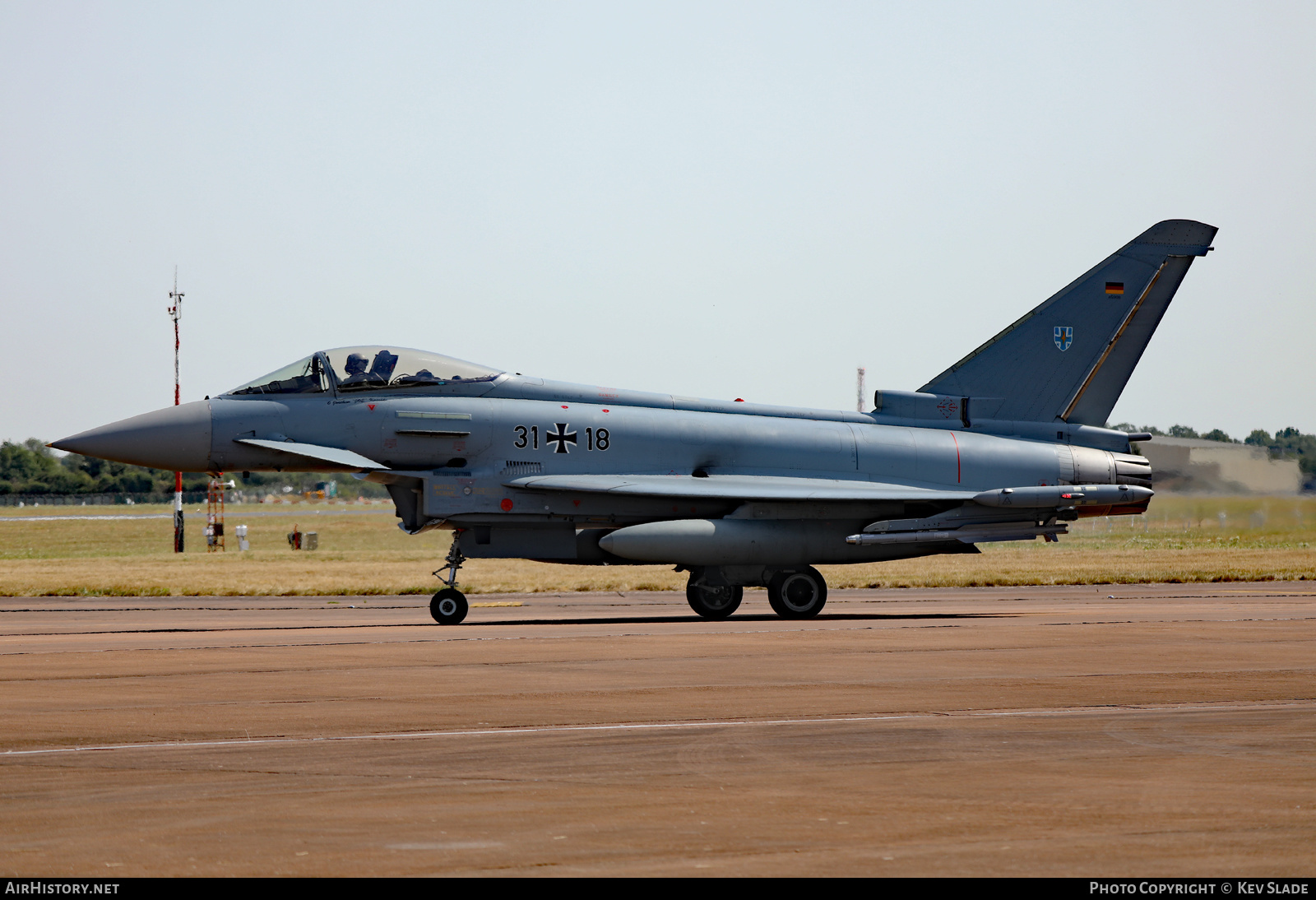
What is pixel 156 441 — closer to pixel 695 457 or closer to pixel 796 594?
pixel 695 457

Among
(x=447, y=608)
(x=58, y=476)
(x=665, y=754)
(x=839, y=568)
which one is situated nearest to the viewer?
(x=665, y=754)

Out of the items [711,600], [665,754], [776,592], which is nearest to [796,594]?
[776,592]

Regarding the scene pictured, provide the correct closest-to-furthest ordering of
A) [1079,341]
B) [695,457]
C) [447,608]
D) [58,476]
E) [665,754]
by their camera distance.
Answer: [665,754], [447,608], [695,457], [1079,341], [58,476]

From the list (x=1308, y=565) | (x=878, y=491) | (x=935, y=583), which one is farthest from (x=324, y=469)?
(x=1308, y=565)

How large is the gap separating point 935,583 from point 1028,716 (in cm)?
1951

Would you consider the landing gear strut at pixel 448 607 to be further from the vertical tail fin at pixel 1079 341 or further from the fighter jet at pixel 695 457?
the vertical tail fin at pixel 1079 341

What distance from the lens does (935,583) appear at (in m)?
28.4

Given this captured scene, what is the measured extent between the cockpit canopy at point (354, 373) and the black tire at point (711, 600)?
16.1 ft

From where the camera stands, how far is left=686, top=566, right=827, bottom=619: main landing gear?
1966 centimetres

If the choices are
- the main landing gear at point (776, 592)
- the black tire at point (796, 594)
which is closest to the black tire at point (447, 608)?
the main landing gear at point (776, 592)

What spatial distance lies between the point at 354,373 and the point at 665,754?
42.2 feet

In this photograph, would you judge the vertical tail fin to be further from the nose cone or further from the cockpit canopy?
the nose cone

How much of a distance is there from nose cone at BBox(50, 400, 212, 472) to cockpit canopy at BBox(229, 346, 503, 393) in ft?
2.61

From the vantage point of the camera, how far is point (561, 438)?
19.9m
